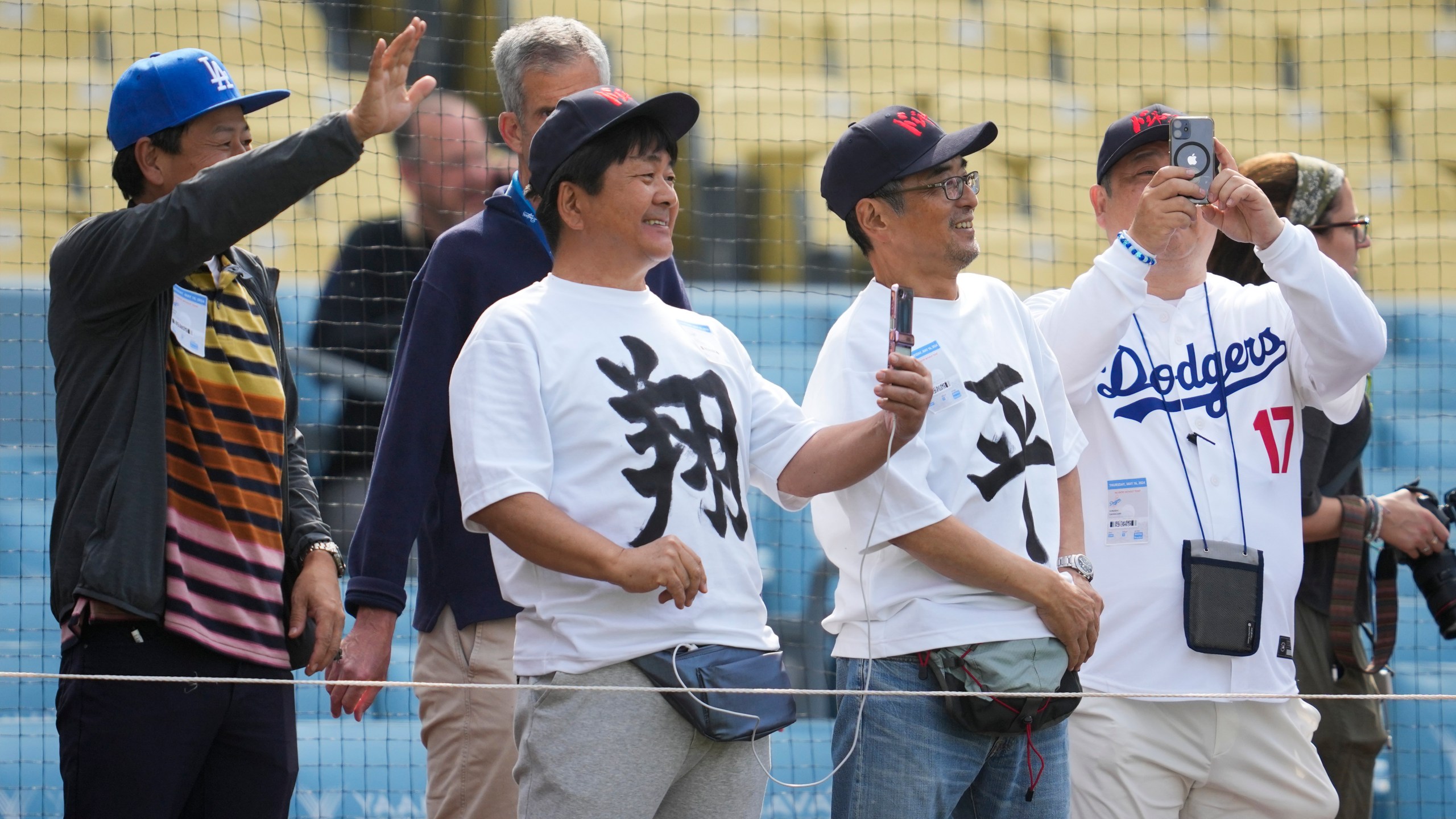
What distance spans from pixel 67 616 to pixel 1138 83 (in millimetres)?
5640

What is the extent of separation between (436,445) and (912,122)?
83cm

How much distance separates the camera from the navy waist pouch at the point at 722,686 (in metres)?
1.71

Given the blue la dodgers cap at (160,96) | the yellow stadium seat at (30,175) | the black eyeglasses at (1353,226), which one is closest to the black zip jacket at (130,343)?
the blue la dodgers cap at (160,96)

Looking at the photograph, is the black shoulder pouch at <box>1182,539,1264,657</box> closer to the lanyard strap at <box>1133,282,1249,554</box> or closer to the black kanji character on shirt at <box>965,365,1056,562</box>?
the lanyard strap at <box>1133,282,1249,554</box>

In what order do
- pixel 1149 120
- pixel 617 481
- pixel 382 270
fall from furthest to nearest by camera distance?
1. pixel 382 270
2. pixel 1149 120
3. pixel 617 481

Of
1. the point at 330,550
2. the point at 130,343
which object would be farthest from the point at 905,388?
the point at 130,343

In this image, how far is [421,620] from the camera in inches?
88.0

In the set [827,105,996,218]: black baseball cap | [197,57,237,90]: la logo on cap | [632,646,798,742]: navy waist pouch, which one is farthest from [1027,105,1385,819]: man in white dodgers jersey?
[197,57,237,90]: la logo on cap

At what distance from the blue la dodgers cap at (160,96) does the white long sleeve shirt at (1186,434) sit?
1.33 meters

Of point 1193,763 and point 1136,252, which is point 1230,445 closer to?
point 1136,252

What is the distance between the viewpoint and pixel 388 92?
1.98 metres

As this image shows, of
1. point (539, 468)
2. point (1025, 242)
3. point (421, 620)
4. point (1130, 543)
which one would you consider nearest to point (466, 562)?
point (421, 620)

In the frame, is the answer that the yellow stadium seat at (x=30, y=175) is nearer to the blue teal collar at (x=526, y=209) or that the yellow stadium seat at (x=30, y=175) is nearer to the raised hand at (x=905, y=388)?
the blue teal collar at (x=526, y=209)

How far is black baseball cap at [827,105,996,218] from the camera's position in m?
2.16
